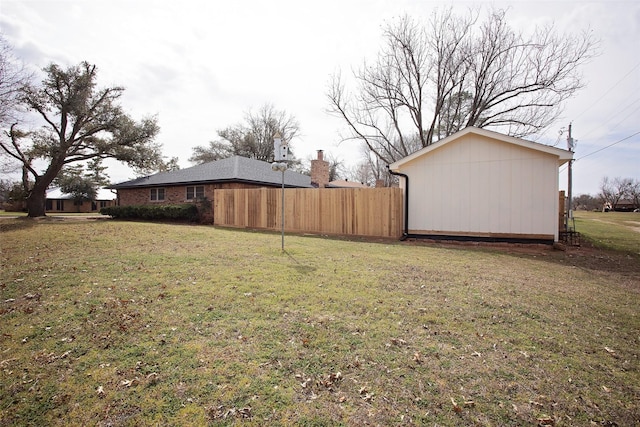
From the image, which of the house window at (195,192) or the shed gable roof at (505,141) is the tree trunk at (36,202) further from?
the shed gable roof at (505,141)

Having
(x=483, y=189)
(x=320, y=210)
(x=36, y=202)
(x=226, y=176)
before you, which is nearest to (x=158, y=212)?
(x=226, y=176)

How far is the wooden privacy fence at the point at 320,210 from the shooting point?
1142cm

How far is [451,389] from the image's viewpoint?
8.00 feet

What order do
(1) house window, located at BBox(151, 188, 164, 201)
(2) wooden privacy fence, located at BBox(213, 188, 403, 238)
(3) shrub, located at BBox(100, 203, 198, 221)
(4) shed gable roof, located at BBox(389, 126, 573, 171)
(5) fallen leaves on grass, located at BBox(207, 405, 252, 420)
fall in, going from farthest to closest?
(1) house window, located at BBox(151, 188, 164, 201) → (3) shrub, located at BBox(100, 203, 198, 221) → (2) wooden privacy fence, located at BBox(213, 188, 403, 238) → (4) shed gable roof, located at BBox(389, 126, 573, 171) → (5) fallen leaves on grass, located at BBox(207, 405, 252, 420)

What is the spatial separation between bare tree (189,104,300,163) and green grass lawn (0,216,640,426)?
107 ft

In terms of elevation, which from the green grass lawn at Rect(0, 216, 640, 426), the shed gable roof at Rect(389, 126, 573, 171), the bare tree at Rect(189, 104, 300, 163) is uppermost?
the bare tree at Rect(189, 104, 300, 163)

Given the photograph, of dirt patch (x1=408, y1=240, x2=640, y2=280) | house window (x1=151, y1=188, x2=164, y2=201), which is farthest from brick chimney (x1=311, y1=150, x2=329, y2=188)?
dirt patch (x1=408, y1=240, x2=640, y2=280)

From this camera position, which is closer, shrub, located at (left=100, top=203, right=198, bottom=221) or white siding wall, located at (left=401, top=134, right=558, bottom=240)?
white siding wall, located at (left=401, top=134, right=558, bottom=240)

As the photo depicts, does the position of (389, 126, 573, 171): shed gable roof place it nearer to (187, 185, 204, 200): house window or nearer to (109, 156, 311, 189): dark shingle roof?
(109, 156, 311, 189): dark shingle roof

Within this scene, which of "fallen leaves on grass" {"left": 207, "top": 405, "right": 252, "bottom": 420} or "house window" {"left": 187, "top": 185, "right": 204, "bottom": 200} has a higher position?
"house window" {"left": 187, "top": 185, "right": 204, "bottom": 200}

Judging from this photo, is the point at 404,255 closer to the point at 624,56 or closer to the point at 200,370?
the point at 200,370

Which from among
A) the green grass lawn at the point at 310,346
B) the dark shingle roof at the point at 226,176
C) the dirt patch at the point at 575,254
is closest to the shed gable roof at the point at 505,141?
the dirt patch at the point at 575,254

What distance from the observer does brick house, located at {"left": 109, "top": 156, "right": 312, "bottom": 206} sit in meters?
17.7

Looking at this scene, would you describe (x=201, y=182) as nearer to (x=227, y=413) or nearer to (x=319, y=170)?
(x=319, y=170)
